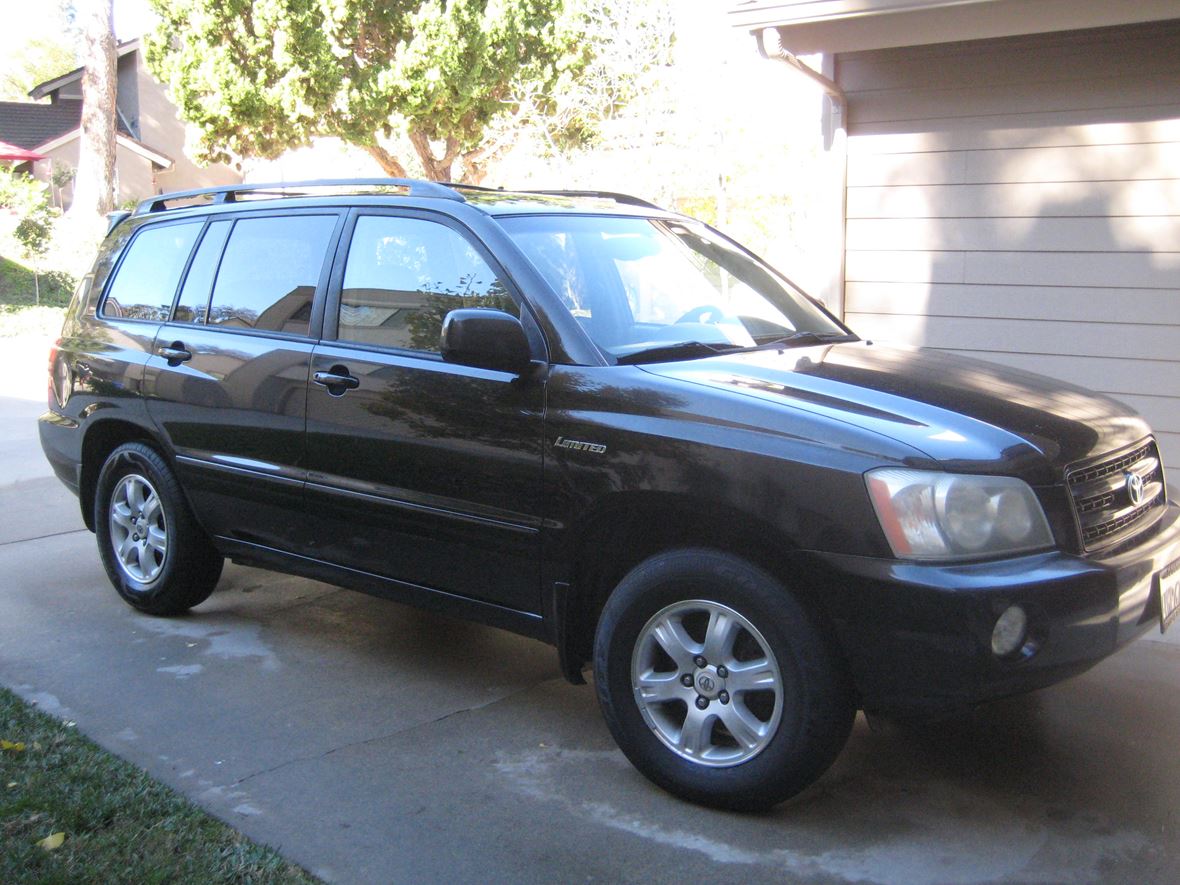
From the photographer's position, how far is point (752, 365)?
388 centimetres

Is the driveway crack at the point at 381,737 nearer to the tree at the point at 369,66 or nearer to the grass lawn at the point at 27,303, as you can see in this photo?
the grass lawn at the point at 27,303

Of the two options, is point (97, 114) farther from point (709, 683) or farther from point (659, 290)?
point (709, 683)

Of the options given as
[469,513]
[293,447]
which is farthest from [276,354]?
[469,513]

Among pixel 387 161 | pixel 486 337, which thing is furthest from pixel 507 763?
pixel 387 161

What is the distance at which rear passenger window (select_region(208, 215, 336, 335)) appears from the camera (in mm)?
4758

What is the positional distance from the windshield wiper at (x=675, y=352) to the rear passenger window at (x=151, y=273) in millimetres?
2524

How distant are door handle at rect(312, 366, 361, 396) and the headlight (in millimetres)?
2059

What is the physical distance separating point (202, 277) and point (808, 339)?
270 cm

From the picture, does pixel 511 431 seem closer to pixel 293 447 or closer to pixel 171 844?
pixel 293 447

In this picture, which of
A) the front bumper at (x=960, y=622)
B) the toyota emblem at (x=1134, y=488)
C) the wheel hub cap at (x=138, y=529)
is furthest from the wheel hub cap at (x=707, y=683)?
the wheel hub cap at (x=138, y=529)

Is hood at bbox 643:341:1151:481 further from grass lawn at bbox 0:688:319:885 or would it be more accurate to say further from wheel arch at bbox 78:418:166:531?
wheel arch at bbox 78:418:166:531

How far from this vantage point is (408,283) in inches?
174

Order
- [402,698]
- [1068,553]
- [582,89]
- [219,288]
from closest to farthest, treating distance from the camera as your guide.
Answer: [1068,553] → [402,698] → [219,288] → [582,89]

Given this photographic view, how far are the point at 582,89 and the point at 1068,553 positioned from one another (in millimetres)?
14061
